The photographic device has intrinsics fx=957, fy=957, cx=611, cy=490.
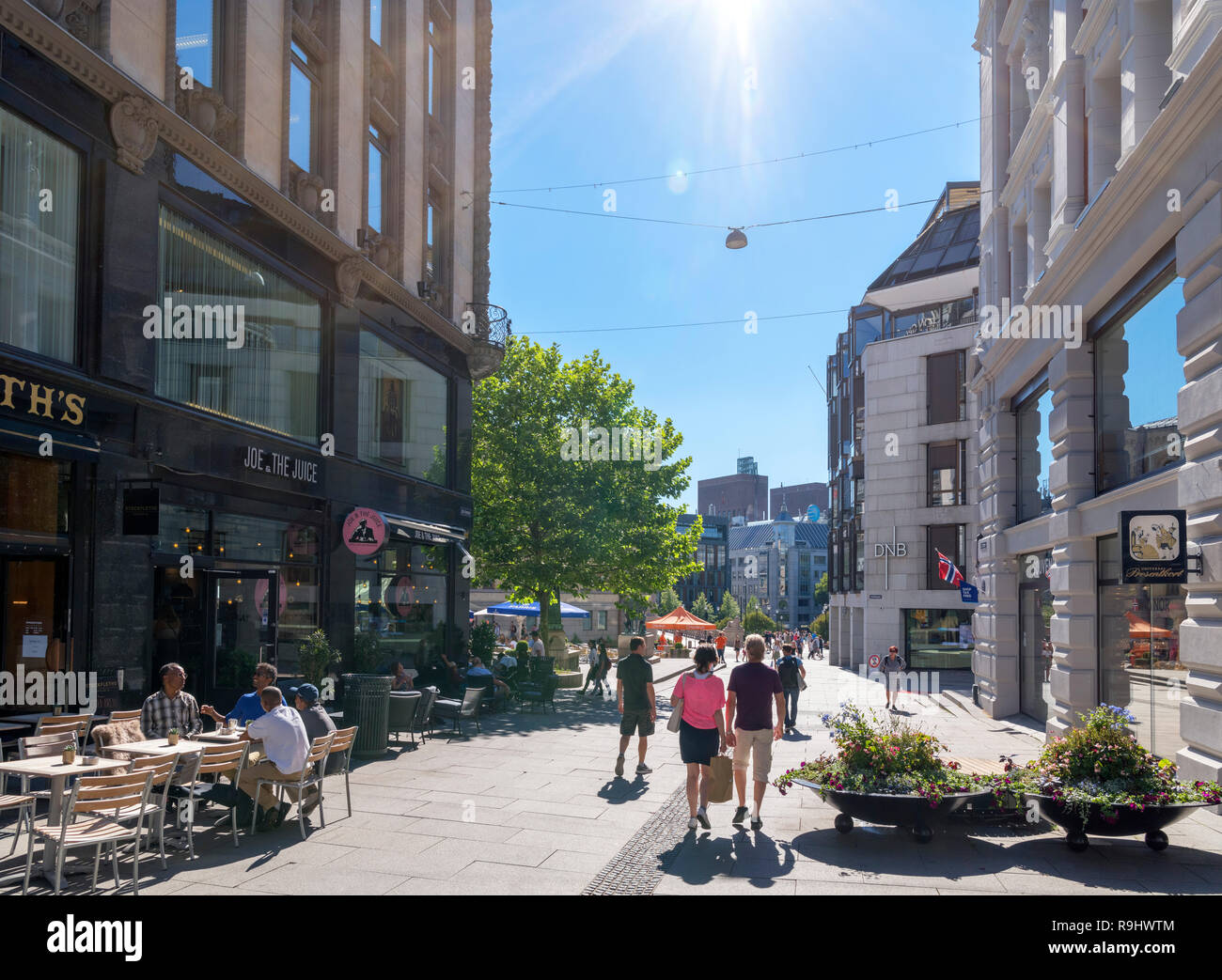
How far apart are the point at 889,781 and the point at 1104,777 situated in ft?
5.94

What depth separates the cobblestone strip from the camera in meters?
7.32

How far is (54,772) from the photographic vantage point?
749 centimetres

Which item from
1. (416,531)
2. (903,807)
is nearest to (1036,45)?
(416,531)

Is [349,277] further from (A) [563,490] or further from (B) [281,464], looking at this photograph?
(A) [563,490]

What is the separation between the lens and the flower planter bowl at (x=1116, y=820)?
7961mm

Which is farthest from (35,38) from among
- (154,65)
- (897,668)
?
(897,668)

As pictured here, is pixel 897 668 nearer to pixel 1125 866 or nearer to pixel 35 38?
pixel 1125 866

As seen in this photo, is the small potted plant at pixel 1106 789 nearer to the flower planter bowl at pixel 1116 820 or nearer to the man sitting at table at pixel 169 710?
the flower planter bowl at pixel 1116 820

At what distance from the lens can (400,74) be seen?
2131 cm

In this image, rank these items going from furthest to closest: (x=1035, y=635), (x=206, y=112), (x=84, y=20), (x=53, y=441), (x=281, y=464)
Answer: (x=1035, y=635), (x=281, y=464), (x=206, y=112), (x=84, y=20), (x=53, y=441)

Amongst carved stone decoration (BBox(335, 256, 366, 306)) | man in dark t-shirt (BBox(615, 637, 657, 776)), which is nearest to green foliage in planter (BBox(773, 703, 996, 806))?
man in dark t-shirt (BBox(615, 637, 657, 776))
